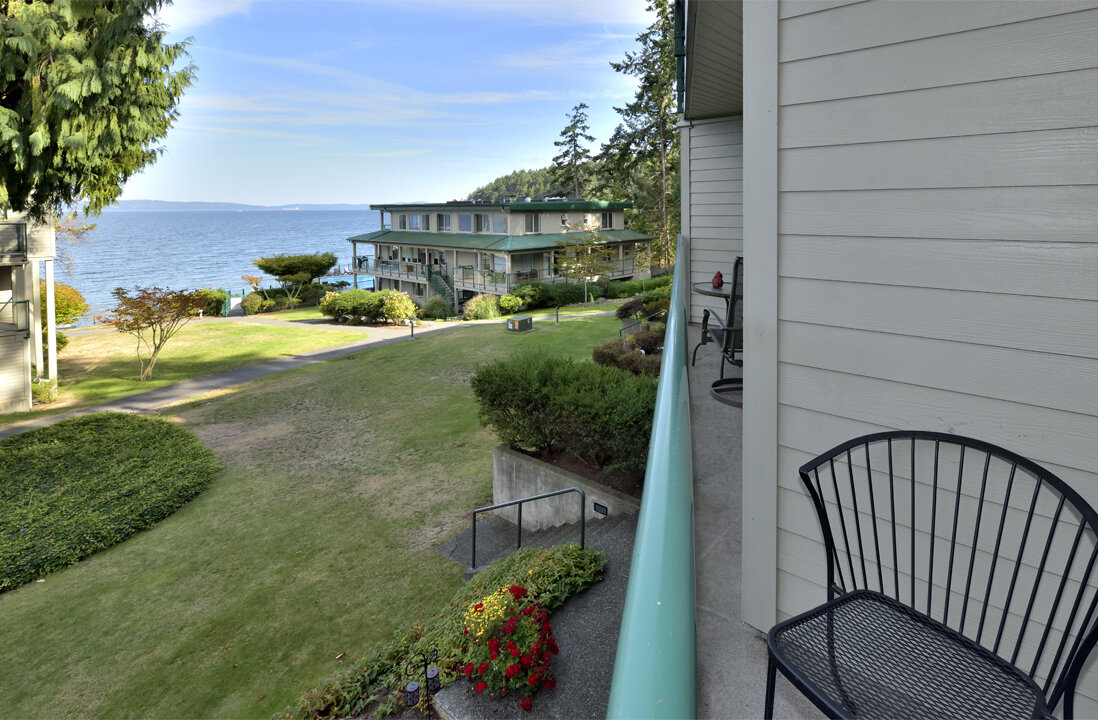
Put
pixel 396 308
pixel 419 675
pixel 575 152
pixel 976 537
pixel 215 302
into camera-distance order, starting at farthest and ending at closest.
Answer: pixel 575 152, pixel 215 302, pixel 396 308, pixel 419 675, pixel 976 537

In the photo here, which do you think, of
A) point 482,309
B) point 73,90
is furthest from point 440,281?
point 73,90

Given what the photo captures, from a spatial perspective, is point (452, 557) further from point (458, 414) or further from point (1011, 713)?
point (1011, 713)

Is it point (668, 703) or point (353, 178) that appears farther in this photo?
point (353, 178)

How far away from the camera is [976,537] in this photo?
5.04ft

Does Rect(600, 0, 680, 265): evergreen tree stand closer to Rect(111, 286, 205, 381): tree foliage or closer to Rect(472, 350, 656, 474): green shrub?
Rect(111, 286, 205, 381): tree foliage

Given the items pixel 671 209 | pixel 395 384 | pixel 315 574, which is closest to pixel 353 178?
pixel 671 209

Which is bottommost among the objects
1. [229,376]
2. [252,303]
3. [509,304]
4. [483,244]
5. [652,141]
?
[229,376]

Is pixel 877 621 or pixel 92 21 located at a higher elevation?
pixel 92 21

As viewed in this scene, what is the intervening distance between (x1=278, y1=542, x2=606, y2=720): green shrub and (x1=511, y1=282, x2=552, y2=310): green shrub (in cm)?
2545

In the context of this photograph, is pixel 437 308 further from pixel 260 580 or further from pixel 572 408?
pixel 572 408

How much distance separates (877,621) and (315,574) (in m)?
7.42

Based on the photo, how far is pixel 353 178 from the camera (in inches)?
4776

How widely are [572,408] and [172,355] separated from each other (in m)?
19.8

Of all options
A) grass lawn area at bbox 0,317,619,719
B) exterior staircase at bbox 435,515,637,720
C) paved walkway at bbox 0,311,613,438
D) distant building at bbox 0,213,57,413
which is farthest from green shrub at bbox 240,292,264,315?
exterior staircase at bbox 435,515,637,720
